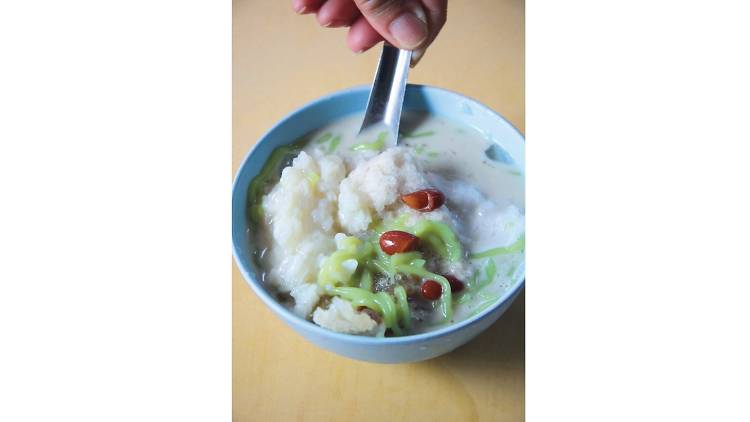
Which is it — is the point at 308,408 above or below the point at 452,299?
below

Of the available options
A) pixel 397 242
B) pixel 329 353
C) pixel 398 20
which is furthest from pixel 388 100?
pixel 329 353

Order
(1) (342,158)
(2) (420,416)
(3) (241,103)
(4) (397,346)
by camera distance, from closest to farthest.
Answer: (4) (397,346) < (2) (420,416) < (1) (342,158) < (3) (241,103)

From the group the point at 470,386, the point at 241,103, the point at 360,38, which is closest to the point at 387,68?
the point at 360,38

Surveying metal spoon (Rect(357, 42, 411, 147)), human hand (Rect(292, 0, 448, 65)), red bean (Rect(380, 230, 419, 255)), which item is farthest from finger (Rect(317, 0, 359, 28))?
red bean (Rect(380, 230, 419, 255))

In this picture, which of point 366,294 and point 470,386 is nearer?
point 366,294

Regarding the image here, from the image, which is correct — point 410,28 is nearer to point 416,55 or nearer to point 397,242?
point 416,55

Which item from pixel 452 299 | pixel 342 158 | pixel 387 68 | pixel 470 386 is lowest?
pixel 470 386

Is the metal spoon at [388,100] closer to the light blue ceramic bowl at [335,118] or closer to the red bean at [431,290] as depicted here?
the light blue ceramic bowl at [335,118]

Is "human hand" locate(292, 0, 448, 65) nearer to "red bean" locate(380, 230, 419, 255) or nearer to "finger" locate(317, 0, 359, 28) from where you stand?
"finger" locate(317, 0, 359, 28)

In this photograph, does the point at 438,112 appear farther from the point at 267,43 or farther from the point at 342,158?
the point at 267,43
